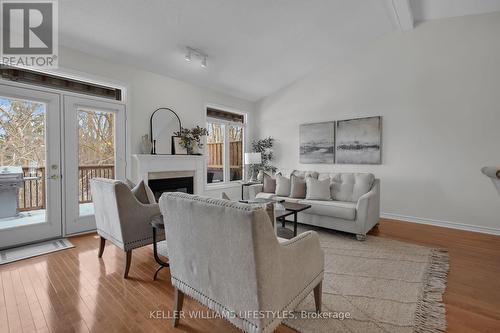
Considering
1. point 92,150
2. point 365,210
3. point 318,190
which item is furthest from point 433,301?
point 92,150

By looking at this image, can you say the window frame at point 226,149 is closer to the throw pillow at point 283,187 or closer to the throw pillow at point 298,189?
the throw pillow at point 283,187

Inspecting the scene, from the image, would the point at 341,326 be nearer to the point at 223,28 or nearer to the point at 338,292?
the point at 338,292

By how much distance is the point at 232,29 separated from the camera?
3.80 m

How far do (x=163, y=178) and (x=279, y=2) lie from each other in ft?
11.2

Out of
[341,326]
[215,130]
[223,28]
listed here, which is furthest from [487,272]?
[215,130]

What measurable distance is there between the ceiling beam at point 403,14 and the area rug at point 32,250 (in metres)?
5.81

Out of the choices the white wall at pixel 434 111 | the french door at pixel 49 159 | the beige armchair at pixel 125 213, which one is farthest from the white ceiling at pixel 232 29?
the beige armchair at pixel 125 213

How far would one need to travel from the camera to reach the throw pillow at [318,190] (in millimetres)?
4093

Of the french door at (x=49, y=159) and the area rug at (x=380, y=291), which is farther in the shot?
Answer: the french door at (x=49, y=159)

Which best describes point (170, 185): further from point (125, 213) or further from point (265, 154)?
point (265, 154)

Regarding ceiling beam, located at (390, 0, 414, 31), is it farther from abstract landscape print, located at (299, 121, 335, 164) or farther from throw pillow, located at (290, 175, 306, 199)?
throw pillow, located at (290, 175, 306, 199)

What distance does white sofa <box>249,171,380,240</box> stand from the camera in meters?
3.52

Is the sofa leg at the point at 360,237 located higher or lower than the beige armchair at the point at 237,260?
lower

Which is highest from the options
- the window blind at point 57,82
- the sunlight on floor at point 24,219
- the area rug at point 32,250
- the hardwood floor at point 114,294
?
the window blind at point 57,82
